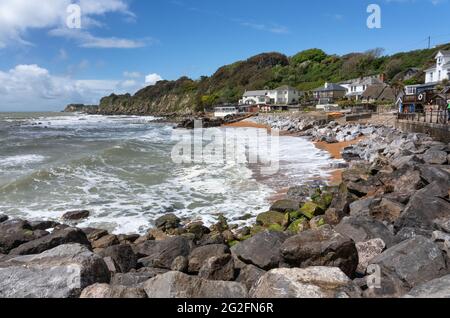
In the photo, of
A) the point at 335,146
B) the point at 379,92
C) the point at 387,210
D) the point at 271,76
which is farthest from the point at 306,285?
the point at 271,76

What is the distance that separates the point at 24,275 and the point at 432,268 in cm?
545

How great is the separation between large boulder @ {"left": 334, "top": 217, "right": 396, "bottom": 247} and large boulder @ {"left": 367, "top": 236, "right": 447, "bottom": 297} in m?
1.27

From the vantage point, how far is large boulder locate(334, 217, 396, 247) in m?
6.67

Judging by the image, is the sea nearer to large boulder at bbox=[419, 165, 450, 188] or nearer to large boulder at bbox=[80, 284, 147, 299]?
large boulder at bbox=[419, 165, 450, 188]

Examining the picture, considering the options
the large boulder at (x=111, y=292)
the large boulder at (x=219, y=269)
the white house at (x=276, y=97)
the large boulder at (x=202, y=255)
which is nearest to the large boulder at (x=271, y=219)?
the large boulder at (x=202, y=255)

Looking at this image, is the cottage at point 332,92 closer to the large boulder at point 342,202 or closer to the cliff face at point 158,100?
the cliff face at point 158,100

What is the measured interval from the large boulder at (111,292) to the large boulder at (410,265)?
298 centimetres

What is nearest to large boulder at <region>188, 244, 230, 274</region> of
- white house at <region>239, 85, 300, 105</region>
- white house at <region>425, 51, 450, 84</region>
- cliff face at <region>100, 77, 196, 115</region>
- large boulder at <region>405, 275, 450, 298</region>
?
large boulder at <region>405, 275, 450, 298</region>

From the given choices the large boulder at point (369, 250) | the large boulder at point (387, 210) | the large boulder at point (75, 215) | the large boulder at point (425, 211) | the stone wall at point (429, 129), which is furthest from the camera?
the stone wall at point (429, 129)

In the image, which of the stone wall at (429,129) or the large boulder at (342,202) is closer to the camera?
the large boulder at (342,202)

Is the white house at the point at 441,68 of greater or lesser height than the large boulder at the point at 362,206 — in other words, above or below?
above

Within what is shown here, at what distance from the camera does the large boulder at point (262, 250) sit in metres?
5.83
